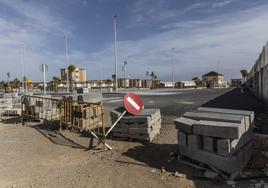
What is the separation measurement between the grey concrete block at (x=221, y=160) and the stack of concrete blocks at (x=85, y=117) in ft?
14.9

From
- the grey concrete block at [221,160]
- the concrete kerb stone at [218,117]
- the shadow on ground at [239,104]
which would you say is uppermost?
the concrete kerb stone at [218,117]

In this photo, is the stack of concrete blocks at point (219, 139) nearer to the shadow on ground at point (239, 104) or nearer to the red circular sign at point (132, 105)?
the red circular sign at point (132, 105)

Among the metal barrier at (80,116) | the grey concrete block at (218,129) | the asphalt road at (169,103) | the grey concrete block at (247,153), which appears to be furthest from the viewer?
the asphalt road at (169,103)

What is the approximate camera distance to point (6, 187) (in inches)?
202

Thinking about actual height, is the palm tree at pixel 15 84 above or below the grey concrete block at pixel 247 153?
above

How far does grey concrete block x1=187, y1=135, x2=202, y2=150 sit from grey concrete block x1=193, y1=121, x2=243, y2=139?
12cm

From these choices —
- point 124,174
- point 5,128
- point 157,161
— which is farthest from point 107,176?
point 5,128

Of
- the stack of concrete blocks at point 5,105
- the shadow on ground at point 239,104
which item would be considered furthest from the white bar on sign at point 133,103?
the stack of concrete blocks at point 5,105

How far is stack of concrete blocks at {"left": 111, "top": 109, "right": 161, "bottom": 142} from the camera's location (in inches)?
299

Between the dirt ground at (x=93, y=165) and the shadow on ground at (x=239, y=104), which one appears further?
the shadow on ground at (x=239, y=104)

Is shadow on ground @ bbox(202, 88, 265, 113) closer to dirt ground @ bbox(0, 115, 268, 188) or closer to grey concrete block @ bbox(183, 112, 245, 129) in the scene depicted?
dirt ground @ bbox(0, 115, 268, 188)

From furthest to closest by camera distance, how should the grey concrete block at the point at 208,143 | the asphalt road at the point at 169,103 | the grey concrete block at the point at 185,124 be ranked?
the asphalt road at the point at 169,103 < the grey concrete block at the point at 185,124 < the grey concrete block at the point at 208,143

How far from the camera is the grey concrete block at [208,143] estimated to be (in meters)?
5.32

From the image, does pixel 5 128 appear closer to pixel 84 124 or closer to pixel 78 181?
pixel 84 124
